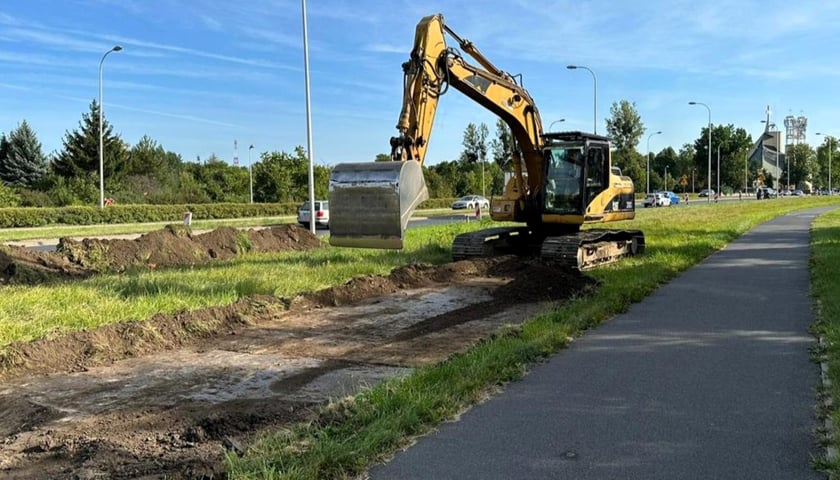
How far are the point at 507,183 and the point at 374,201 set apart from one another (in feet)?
26.7

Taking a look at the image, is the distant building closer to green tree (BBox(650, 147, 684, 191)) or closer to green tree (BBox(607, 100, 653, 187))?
green tree (BBox(650, 147, 684, 191))

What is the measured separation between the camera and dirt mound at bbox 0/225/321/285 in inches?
560

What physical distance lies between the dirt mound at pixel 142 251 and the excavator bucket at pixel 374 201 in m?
6.86

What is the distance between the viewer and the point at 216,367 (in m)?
7.45

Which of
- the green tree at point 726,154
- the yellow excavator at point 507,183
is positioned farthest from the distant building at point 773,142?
the yellow excavator at point 507,183

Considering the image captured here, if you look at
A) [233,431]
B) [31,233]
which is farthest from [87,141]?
[233,431]

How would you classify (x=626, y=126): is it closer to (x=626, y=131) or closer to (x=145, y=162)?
(x=626, y=131)

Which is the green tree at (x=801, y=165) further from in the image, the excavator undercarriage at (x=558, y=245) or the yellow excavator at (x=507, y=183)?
the yellow excavator at (x=507, y=183)

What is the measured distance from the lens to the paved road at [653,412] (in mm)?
4500

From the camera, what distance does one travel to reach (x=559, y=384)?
6391 millimetres

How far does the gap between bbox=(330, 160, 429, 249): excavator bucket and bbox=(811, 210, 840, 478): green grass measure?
18.5 feet

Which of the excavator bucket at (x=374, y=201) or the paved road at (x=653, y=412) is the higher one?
the excavator bucket at (x=374, y=201)

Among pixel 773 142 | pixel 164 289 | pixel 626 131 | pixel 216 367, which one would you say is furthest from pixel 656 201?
pixel 773 142

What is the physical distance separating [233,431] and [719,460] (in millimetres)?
3519
